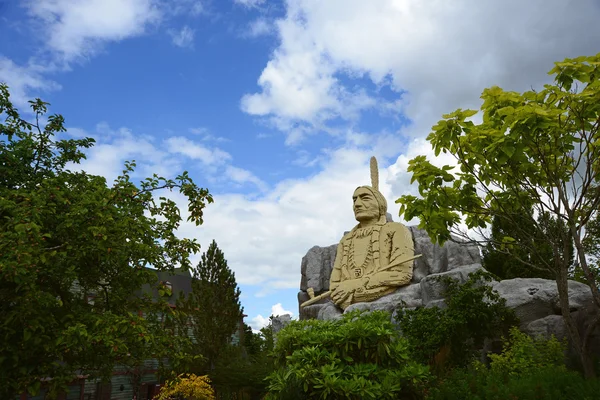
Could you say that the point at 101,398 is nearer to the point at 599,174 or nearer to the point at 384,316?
the point at 384,316

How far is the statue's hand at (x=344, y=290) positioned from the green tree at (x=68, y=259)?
6769 mm

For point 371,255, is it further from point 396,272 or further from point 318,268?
point 318,268

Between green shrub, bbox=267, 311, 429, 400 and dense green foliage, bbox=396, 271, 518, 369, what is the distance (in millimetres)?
3024

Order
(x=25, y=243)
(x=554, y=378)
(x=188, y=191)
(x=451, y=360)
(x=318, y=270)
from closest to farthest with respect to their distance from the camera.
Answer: (x=554, y=378), (x=25, y=243), (x=188, y=191), (x=451, y=360), (x=318, y=270)

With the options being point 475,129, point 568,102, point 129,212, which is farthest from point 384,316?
point 129,212

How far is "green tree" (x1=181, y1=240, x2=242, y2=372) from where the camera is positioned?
1831 centimetres

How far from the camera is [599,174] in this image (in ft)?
21.8

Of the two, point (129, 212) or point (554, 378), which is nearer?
point (554, 378)

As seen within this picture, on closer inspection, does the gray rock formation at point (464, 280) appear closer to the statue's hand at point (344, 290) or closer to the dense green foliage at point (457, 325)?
the statue's hand at point (344, 290)

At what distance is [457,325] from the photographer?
1023cm

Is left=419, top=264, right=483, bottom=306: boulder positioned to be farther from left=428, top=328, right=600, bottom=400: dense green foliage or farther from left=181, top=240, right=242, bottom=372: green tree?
left=181, top=240, right=242, bottom=372: green tree

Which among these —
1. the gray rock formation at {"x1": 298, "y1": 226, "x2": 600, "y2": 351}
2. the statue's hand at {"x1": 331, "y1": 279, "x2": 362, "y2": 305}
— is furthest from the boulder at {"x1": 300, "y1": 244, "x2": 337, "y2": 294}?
the statue's hand at {"x1": 331, "y1": 279, "x2": 362, "y2": 305}

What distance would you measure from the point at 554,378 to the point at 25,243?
21.0ft

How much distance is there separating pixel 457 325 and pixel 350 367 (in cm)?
438
